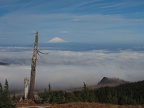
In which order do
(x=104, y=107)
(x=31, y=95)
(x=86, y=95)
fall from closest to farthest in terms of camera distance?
(x=104, y=107)
(x=31, y=95)
(x=86, y=95)

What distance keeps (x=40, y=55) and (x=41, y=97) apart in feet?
20.6

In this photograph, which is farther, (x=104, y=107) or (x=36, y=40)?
(x=36, y=40)

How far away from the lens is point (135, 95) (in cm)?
15888

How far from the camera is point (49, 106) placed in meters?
37.4

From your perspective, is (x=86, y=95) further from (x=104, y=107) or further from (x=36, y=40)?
(x=104, y=107)

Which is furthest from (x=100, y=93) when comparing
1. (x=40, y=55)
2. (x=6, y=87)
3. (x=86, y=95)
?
(x=6, y=87)

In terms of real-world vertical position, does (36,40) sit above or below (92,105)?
above

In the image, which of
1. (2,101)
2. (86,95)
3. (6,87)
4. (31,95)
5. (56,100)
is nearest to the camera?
(2,101)

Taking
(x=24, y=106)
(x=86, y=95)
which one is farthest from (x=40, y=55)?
(x=86, y=95)

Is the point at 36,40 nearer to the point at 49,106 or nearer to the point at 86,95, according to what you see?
the point at 49,106

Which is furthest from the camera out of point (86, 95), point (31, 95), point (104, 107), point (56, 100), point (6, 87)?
point (86, 95)

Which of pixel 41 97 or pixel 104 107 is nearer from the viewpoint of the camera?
pixel 104 107

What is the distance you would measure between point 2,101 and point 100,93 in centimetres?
13948

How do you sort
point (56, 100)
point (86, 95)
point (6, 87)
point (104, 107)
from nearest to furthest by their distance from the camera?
1. point (6, 87)
2. point (104, 107)
3. point (56, 100)
4. point (86, 95)
